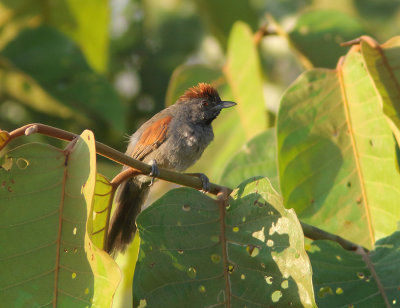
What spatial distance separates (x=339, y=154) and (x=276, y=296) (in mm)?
845

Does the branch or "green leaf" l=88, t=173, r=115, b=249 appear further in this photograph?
Answer: "green leaf" l=88, t=173, r=115, b=249

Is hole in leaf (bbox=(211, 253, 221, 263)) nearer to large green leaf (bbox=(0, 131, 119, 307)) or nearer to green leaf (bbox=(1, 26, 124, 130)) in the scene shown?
large green leaf (bbox=(0, 131, 119, 307))

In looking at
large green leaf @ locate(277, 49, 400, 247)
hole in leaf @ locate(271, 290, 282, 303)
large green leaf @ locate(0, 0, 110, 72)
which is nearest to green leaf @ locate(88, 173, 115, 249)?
hole in leaf @ locate(271, 290, 282, 303)

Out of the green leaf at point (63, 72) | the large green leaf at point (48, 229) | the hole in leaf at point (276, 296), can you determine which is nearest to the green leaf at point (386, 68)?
the hole in leaf at point (276, 296)

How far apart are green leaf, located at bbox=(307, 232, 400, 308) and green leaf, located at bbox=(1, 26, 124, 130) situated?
1.89 meters

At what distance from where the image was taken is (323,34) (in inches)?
132

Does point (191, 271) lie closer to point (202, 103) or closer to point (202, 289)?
point (202, 289)

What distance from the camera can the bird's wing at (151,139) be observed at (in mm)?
3674

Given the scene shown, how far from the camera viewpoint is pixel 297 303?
200 centimetres

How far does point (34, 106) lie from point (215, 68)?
140 centimetres

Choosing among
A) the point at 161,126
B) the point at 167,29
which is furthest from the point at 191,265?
the point at 167,29

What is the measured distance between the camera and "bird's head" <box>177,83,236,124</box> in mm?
3822

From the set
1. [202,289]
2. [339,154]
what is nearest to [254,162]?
[339,154]

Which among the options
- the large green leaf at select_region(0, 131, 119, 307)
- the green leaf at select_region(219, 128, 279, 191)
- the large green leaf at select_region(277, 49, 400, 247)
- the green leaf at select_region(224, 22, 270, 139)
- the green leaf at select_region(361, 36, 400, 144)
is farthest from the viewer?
the green leaf at select_region(224, 22, 270, 139)
